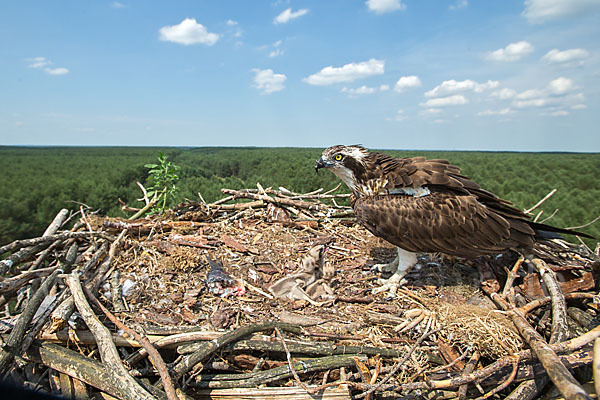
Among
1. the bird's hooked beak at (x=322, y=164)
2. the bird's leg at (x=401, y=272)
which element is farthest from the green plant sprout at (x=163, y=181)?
the bird's leg at (x=401, y=272)

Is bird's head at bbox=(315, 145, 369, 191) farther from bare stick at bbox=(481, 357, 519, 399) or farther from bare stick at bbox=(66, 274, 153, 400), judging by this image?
bare stick at bbox=(66, 274, 153, 400)

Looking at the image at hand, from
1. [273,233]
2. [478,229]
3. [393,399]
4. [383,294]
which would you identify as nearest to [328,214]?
[273,233]

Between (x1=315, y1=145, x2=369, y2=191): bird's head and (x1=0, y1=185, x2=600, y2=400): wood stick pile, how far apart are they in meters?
1.08

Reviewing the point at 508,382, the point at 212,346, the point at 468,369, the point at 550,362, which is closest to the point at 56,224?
the point at 212,346

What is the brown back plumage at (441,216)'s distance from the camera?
3697 mm

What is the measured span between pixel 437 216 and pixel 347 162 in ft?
4.42

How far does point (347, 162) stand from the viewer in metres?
4.38

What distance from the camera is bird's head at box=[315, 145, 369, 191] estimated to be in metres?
4.32

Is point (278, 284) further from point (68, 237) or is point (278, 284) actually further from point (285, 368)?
point (68, 237)

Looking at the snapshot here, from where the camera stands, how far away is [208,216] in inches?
213

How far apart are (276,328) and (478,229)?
254 cm

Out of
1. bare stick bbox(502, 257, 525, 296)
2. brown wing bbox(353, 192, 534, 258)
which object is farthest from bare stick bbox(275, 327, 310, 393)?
bare stick bbox(502, 257, 525, 296)

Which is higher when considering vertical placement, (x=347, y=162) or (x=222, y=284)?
(x=347, y=162)

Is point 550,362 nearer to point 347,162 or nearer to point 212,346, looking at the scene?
point 212,346
